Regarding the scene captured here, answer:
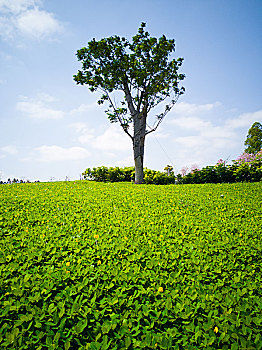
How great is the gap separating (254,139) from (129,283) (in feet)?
123

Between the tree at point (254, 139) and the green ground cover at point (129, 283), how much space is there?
33.6m

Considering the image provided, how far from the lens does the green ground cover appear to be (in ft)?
5.88

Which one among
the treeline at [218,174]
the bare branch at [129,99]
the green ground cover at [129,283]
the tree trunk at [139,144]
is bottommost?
the green ground cover at [129,283]

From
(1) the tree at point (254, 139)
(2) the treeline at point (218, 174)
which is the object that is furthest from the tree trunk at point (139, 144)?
(1) the tree at point (254, 139)

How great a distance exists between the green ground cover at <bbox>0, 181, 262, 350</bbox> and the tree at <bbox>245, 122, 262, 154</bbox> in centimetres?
3363

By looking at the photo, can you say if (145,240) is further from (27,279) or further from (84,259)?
(27,279)

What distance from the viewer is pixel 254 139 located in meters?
33.9

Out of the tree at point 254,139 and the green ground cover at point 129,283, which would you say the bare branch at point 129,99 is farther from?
the tree at point 254,139

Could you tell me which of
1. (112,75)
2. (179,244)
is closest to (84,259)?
(179,244)

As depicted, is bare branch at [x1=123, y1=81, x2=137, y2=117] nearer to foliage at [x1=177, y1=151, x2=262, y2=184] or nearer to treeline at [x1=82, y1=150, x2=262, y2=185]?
treeline at [x1=82, y1=150, x2=262, y2=185]

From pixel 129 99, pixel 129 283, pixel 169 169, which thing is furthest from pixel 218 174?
pixel 129 283

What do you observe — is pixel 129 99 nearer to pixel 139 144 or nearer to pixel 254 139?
pixel 139 144

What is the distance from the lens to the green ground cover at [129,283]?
5.88 ft

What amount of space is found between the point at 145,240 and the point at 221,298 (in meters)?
1.44
